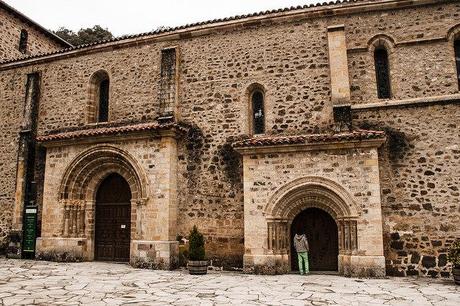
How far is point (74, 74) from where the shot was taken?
49.8 feet

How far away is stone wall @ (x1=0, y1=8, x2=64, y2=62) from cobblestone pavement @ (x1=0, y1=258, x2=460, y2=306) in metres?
10.8

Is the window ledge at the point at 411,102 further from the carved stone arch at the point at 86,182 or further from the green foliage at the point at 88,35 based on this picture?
the green foliage at the point at 88,35

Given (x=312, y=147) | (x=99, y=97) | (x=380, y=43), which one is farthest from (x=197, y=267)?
(x=380, y=43)

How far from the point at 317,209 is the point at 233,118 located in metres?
3.93

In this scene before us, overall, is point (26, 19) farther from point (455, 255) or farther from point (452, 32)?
point (455, 255)

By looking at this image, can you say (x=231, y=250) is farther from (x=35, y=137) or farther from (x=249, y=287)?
(x=35, y=137)

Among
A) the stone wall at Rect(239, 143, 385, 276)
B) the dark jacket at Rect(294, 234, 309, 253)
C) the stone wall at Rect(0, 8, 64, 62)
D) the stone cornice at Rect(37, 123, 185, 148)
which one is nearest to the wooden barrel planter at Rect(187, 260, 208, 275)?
the stone wall at Rect(239, 143, 385, 276)

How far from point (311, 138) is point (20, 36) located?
1529 cm

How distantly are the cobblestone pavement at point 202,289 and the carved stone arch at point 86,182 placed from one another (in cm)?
242

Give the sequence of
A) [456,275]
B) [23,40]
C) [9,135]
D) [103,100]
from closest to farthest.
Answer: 1. [456,275]
2. [103,100]
3. [9,135]
4. [23,40]

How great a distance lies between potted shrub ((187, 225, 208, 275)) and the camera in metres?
10.8

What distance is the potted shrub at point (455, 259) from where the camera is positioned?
9297 mm

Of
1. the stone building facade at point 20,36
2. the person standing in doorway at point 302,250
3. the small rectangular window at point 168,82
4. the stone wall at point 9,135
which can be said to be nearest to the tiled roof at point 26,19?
the stone building facade at point 20,36

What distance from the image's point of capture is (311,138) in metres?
11.0
